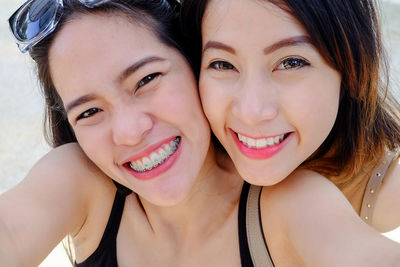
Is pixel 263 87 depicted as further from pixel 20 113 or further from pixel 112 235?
pixel 20 113

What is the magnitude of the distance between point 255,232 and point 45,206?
818 millimetres

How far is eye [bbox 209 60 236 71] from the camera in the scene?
187 cm

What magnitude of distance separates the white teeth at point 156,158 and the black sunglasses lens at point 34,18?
0.61 meters

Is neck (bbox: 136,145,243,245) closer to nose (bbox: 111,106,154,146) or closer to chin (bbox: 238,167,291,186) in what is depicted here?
chin (bbox: 238,167,291,186)

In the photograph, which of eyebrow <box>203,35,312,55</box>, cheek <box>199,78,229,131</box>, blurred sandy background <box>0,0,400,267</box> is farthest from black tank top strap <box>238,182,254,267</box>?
blurred sandy background <box>0,0,400,267</box>

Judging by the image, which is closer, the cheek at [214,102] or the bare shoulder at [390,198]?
the cheek at [214,102]

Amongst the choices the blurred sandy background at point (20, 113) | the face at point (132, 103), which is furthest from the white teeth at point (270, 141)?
the blurred sandy background at point (20, 113)

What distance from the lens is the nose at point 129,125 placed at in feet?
5.99

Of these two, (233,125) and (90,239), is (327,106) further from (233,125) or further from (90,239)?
(90,239)

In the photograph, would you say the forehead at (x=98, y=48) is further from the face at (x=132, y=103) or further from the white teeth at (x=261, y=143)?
the white teeth at (x=261, y=143)

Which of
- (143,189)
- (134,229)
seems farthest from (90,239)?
(143,189)

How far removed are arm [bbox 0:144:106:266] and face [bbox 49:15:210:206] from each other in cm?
24

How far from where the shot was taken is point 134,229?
2254 millimetres

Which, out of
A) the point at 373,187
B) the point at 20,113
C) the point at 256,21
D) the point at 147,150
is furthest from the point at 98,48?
the point at 20,113
